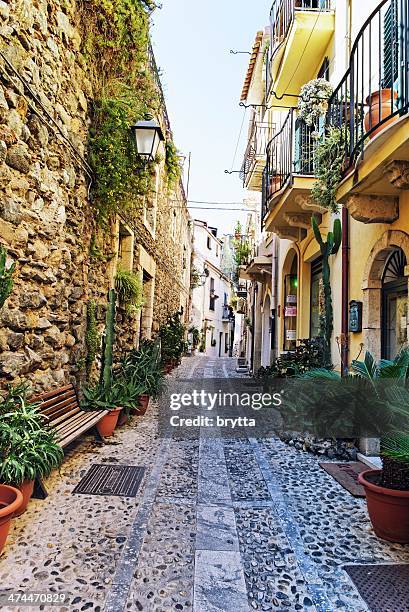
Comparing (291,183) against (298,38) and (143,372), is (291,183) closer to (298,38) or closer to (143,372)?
(298,38)

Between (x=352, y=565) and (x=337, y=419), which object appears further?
(x=337, y=419)

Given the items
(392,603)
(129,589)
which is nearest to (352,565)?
(392,603)

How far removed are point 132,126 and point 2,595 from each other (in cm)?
553

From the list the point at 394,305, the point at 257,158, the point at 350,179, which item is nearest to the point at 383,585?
the point at 394,305

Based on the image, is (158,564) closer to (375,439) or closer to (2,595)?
(2,595)

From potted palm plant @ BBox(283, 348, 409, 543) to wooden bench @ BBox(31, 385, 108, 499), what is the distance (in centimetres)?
254

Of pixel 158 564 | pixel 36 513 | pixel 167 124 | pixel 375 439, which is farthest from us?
pixel 167 124

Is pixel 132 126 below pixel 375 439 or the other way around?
the other way around

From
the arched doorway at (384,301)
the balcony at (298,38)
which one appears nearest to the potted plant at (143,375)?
the arched doorway at (384,301)

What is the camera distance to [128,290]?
7.70 meters

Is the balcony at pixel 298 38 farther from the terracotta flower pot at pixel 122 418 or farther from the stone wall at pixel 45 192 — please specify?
the terracotta flower pot at pixel 122 418

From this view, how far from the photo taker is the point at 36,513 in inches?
133

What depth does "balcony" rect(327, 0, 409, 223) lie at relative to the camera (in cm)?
376

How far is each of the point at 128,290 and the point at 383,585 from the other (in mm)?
5937
